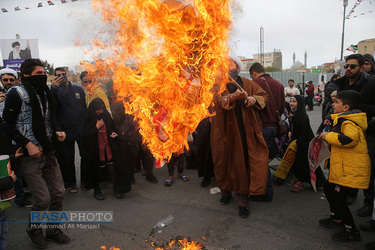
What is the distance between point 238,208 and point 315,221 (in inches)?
43.2

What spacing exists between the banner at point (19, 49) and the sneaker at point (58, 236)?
853cm

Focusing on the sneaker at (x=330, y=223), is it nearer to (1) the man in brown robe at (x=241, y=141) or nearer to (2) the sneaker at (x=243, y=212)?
(1) the man in brown robe at (x=241, y=141)

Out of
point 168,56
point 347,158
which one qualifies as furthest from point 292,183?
point 168,56

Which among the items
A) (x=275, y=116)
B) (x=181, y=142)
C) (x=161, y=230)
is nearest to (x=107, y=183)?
(x=161, y=230)

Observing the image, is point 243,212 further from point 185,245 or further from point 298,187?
point 298,187

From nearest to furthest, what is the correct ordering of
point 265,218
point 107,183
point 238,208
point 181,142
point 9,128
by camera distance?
point 9,128, point 181,142, point 265,218, point 238,208, point 107,183

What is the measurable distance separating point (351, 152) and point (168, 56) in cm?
247

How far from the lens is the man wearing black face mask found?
2975mm

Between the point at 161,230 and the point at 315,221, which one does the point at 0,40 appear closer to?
the point at 161,230

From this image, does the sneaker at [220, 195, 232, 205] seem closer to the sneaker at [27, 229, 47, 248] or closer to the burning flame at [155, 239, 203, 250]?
the burning flame at [155, 239, 203, 250]

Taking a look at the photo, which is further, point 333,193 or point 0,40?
point 0,40

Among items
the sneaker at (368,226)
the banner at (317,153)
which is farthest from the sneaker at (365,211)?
the banner at (317,153)

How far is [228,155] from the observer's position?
393cm

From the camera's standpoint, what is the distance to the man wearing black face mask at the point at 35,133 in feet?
9.76
